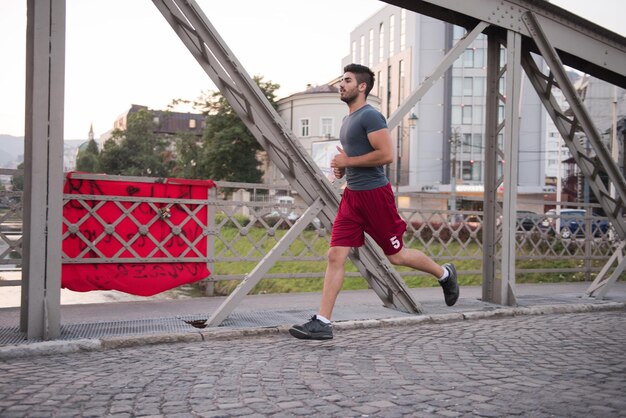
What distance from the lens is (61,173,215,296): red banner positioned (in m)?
7.74

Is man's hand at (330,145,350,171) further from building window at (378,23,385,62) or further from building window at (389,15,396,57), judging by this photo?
building window at (378,23,385,62)

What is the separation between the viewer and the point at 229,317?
6.55 metres

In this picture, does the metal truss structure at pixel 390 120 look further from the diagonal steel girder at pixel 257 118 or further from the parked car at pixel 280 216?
the parked car at pixel 280 216

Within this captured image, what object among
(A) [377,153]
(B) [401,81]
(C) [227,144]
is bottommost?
(A) [377,153]

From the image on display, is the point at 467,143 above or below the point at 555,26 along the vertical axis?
above

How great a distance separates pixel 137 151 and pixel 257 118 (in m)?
78.7

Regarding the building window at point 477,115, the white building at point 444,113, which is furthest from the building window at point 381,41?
the building window at point 477,115

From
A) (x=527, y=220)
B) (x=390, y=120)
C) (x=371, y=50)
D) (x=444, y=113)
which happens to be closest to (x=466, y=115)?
(x=444, y=113)

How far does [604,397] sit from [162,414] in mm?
2472

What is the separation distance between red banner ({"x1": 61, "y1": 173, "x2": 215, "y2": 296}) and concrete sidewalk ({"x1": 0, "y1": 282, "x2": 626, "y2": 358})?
1.14 ft

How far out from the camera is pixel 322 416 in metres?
3.43

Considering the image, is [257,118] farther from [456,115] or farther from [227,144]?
Answer: [456,115]

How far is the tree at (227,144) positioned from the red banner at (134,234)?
45825 mm

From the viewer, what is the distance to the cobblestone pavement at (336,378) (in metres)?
3.57
